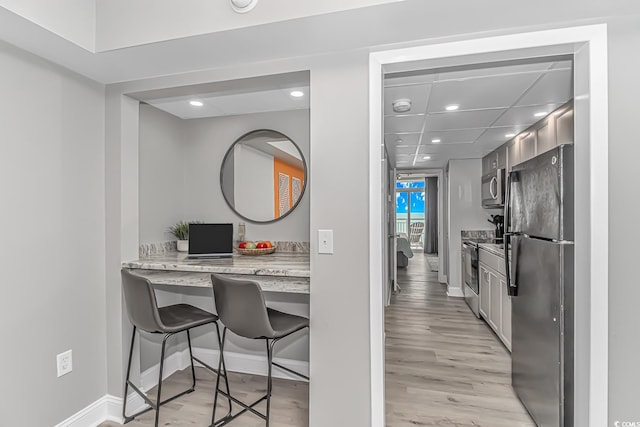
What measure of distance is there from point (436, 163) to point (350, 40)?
4841 millimetres

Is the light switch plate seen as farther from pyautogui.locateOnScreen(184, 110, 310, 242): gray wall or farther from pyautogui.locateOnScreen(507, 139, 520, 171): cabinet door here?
pyautogui.locateOnScreen(507, 139, 520, 171): cabinet door

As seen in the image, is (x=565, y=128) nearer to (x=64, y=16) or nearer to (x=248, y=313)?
(x=248, y=313)

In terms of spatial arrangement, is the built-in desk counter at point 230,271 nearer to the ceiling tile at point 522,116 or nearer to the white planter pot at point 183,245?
the white planter pot at point 183,245

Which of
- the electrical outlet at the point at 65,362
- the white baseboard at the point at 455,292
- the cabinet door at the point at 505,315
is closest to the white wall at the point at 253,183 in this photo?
the electrical outlet at the point at 65,362

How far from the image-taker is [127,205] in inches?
88.7

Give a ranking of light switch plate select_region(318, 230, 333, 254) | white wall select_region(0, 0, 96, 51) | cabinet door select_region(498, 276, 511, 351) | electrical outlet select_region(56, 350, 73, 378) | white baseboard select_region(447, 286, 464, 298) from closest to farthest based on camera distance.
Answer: white wall select_region(0, 0, 96, 51)
light switch plate select_region(318, 230, 333, 254)
electrical outlet select_region(56, 350, 73, 378)
cabinet door select_region(498, 276, 511, 351)
white baseboard select_region(447, 286, 464, 298)

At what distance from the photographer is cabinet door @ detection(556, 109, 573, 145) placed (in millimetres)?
2717

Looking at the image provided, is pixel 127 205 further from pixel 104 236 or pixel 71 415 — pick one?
pixel 71 415

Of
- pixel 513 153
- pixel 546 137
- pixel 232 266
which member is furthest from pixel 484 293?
pixel 232 266

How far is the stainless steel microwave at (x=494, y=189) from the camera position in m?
4.36

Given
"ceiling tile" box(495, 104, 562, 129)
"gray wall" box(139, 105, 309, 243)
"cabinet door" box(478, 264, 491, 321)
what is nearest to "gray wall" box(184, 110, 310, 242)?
"gray wall" box(139, 105, 309, 243)

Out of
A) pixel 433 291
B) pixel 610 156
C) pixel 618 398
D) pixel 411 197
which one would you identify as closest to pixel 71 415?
pixel 618 398

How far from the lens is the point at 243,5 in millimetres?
1542

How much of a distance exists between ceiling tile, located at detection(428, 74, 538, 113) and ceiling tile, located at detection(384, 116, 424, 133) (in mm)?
269
